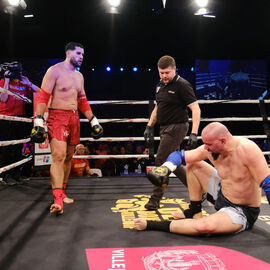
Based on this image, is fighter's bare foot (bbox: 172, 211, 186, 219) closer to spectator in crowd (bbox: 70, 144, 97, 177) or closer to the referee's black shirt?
the referee's black shirt

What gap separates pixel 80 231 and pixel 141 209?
66 centimetres

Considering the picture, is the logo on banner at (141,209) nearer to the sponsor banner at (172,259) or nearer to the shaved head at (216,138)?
the sponsor banner at (172,259)

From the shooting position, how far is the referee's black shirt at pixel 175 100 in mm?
2364

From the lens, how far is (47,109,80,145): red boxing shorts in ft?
7.78

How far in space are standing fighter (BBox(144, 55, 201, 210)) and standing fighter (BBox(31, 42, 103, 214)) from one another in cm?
76

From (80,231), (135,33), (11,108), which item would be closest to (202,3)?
(135,33)

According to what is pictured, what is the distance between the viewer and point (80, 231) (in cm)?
181

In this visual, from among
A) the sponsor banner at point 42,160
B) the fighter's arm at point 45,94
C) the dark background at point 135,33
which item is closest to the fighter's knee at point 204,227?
the fighter's arm at point 45,94

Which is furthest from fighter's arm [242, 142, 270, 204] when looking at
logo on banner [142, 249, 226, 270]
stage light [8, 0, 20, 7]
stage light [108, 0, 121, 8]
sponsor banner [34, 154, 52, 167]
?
stage light [8, 0, 20, 7]

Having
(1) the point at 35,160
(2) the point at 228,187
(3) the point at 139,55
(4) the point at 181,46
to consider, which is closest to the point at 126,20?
(3) the point at 139,55

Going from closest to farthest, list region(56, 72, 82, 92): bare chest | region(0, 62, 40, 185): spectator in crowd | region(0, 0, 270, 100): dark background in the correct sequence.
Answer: region(56, 72, 82, 92): bare chest, region(0, 62, 40, 185): spectator in crowd, region(0, 0, 270, 100): dark background

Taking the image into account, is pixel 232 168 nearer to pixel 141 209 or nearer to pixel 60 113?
pixel 141 209

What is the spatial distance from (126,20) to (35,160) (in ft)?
14.6

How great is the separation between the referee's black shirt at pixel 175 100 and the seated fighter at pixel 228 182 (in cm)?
58
